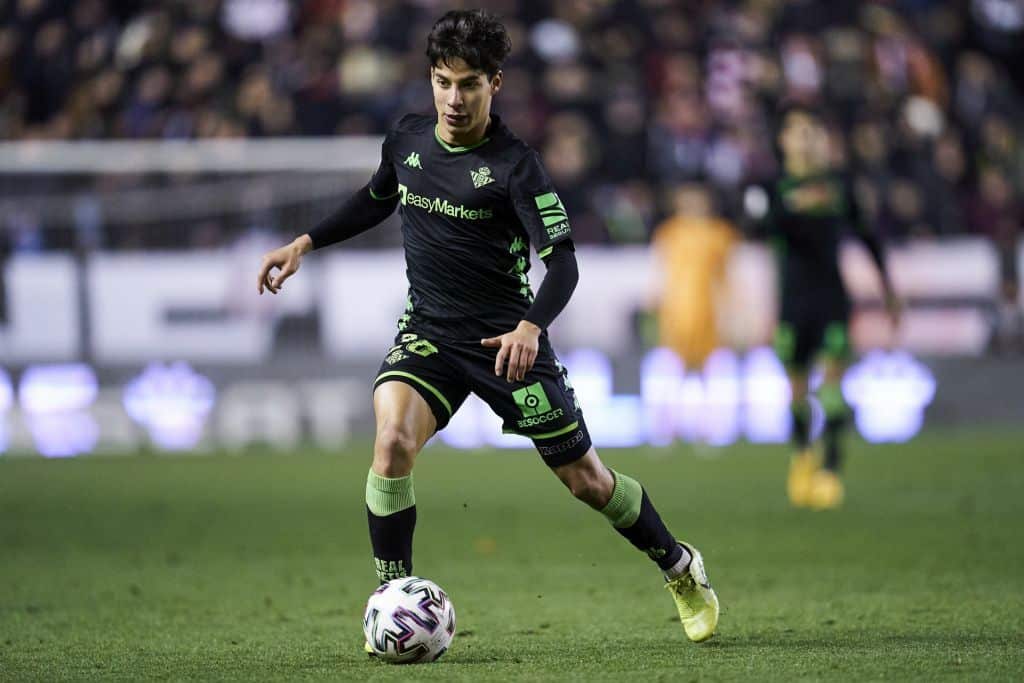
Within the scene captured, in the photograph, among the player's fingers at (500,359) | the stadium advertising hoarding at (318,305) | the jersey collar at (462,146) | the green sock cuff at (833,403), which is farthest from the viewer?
the stadium advertising hoarding at (318,305)

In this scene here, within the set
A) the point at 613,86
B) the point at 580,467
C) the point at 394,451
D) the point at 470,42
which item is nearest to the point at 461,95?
the point at 470,42

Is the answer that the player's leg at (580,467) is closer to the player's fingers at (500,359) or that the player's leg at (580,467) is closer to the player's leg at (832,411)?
the player's fingers at (500,359)

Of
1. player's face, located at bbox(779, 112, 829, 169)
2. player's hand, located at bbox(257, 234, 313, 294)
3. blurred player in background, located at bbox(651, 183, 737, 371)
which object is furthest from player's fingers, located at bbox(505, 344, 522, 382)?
blurred player in background, located at bbox(651, 183, 737, 371)

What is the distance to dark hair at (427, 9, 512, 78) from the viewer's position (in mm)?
5305

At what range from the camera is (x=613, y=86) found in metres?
17.4

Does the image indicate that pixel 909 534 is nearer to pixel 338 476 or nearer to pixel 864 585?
pixel 864 585

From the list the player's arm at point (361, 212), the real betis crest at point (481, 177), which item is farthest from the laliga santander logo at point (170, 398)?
the real betis crest at point (481, 177)

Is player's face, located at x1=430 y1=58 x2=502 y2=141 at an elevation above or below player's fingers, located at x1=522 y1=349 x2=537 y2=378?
above

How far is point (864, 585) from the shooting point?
7211 millimetres

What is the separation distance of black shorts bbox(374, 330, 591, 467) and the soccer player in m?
5.21

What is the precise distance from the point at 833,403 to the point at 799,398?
0.73 feet

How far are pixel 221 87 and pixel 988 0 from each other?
8703 millimetres

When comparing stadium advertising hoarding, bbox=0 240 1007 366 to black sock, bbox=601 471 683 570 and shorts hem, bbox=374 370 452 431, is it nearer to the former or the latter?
black sock, bbox=601 471 683 570

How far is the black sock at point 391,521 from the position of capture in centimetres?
543
